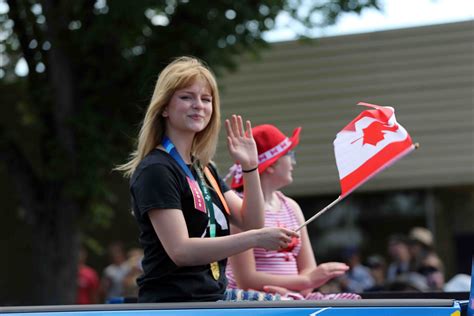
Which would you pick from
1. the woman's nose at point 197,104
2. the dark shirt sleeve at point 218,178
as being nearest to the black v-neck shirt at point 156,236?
the woman's nose at point 197,104

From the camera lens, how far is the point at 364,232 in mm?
16484

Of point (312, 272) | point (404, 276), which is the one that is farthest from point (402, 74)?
point (312, 272)

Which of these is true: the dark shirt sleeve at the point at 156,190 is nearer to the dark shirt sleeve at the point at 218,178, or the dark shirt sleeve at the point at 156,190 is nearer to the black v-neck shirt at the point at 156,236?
the black v-neck shirt at the point at 156,236

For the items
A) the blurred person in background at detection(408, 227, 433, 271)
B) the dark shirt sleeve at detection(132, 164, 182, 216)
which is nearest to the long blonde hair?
the dark shirt sleeve at detection(132, 164, 182, 216)

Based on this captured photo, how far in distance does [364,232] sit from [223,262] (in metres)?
12.8

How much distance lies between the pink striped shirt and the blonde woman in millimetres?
459

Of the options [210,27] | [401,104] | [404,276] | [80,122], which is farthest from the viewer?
[401,104]

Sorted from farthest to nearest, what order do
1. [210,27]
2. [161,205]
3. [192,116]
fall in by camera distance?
1. [210,27]
2. [192,116]
3. [161,205]

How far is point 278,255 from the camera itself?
460cm

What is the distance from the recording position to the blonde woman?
3.60 metres

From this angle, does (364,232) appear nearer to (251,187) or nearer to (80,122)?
(80,122)

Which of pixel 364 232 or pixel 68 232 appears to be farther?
pixel 364 232

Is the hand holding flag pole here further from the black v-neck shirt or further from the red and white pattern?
the red and white pattern

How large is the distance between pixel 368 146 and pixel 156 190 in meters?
0.84
